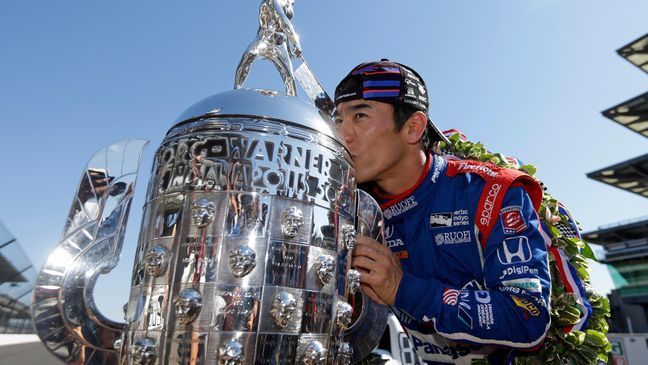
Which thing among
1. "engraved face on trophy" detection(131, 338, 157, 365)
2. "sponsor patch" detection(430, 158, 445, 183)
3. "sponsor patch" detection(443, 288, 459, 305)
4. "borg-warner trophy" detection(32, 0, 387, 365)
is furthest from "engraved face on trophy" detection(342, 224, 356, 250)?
"sponsor patch" detection(430, 158, 445, 183)

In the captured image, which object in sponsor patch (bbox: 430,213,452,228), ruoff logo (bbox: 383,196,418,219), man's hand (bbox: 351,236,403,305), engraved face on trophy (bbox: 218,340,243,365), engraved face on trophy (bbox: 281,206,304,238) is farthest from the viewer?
ruoff logo (bbox: 383,196,418,219)

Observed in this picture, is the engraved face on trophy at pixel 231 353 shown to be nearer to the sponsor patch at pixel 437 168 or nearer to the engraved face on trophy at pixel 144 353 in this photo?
the engraved face on trophy at pixel 144 353

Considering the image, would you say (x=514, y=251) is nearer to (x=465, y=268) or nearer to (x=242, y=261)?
(x=465, y=268)

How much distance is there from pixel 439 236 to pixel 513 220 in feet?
1.00

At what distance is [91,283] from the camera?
1.11 meters

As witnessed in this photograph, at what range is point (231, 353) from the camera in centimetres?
92

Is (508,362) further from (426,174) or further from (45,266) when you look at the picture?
(45,266)

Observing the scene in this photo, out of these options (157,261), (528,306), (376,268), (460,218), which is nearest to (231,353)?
(157,261)

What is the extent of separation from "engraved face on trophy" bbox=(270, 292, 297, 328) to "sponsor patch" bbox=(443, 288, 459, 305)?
59 centimetres

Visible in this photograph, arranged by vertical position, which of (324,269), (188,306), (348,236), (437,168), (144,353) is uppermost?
(437,168)

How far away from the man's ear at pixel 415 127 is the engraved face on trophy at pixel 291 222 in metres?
0.91

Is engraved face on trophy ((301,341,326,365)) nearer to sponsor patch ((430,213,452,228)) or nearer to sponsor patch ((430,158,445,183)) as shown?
sponsor patch ((430,213,452,228))

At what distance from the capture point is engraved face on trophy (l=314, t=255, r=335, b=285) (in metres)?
1.06

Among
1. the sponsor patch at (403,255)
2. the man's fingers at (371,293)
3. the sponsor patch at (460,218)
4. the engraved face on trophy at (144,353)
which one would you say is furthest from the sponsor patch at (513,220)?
the engraved face on trophy at (144,353)
